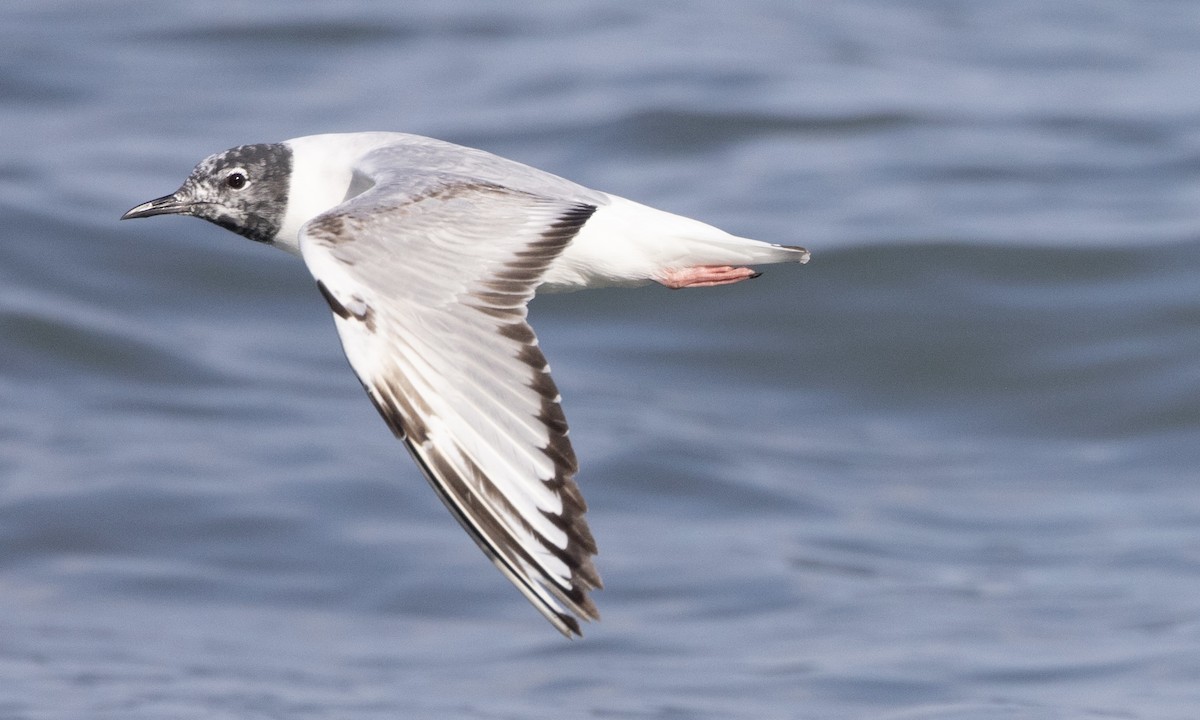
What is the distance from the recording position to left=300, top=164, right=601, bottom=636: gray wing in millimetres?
5367

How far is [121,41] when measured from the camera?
2695cm

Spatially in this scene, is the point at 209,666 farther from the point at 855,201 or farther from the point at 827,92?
the point at 827,92

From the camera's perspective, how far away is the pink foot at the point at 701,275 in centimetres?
683

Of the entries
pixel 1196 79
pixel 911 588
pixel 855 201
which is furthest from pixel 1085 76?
pixel 911 588

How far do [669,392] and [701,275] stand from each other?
10.6m

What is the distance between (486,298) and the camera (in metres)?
5.72

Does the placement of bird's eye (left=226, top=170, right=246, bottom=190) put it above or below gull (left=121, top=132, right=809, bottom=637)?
above

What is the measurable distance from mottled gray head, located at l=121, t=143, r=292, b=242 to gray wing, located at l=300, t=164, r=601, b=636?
1115 mm

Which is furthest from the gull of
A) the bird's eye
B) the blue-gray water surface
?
the blue-gray water surface

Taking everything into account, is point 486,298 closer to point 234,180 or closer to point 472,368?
point 472,368

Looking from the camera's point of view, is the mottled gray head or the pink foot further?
the mottled gray head

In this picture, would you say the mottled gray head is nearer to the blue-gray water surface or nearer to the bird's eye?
the bird's eye

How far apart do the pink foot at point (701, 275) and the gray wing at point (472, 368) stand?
0.86 m

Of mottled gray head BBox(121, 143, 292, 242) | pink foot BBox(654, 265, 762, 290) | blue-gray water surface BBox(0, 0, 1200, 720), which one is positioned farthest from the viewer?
blue-gray water surface BBox(0, 0, 1200, 720)
